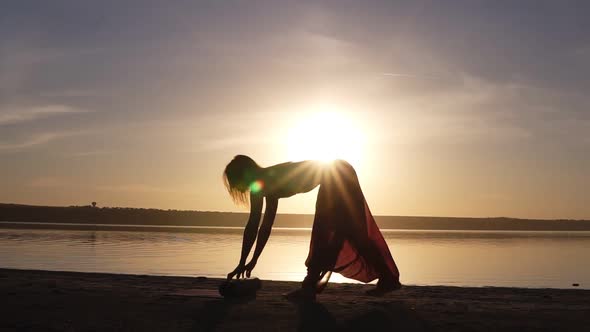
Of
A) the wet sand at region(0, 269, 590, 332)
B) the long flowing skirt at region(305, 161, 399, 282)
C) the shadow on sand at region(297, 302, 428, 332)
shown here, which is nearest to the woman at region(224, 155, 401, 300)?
the long flowing skirt at region(305, 161, 399, 282)

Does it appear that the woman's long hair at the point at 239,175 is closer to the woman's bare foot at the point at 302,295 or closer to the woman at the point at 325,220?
the woman at the point at 325,220

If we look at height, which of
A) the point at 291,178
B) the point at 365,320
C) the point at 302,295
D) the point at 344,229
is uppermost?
the point at 291,178

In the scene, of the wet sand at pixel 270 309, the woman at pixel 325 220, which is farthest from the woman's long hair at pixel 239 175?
the wet sand at pixel 270 309

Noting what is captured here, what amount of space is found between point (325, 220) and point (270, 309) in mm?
1992

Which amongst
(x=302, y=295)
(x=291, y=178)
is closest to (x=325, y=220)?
(x=291, y=178)

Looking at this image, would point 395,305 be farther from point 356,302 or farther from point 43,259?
point 43,259

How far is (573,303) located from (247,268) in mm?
4968

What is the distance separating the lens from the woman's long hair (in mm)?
9094

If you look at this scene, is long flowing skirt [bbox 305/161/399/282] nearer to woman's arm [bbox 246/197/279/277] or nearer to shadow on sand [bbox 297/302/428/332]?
woman's arm [bbox 246/197/279/277]

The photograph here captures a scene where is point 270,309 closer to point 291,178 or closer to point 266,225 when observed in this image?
point 266,225

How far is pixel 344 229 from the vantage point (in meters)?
9.69

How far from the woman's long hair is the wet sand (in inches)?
59.9

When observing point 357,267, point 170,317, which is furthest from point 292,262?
point 170,317

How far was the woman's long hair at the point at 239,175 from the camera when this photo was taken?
9094 mm
